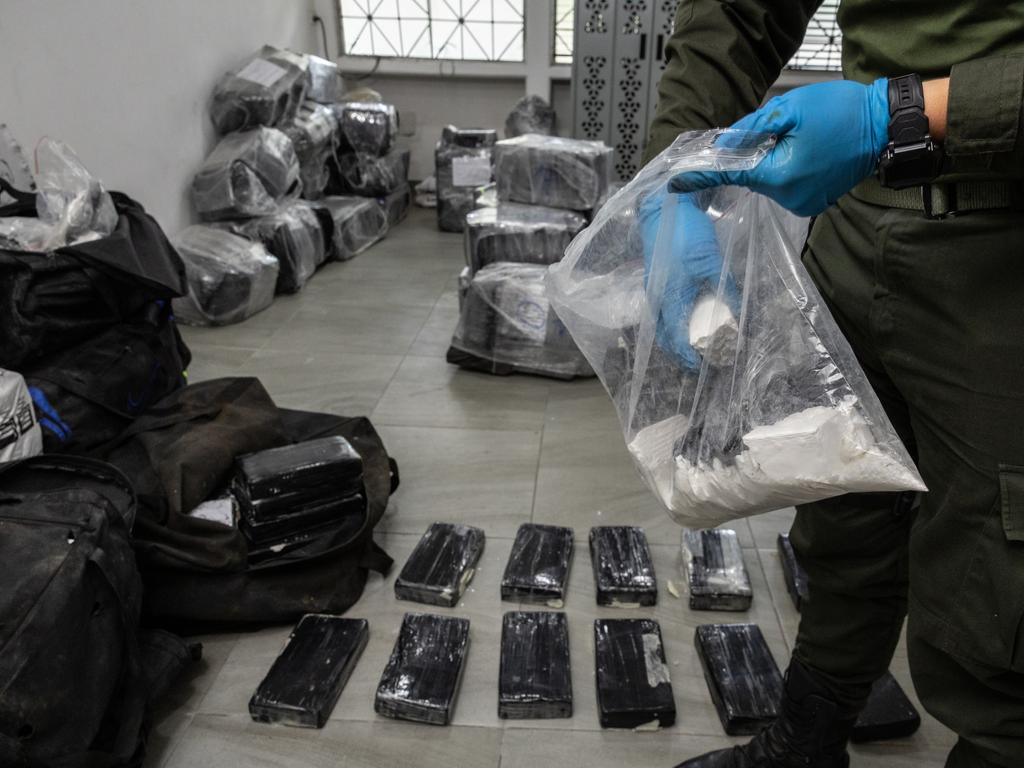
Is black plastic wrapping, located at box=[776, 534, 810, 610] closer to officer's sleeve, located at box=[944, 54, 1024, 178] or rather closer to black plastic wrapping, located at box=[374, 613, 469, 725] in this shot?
black plastic wrapping, located at box=[374, 613, 469, 725]

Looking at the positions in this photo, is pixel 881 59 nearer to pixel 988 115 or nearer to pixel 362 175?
pixel 988 115

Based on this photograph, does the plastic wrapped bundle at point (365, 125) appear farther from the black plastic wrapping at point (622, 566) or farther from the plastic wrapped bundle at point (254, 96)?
the black plastic wrapping at point (622, 566)

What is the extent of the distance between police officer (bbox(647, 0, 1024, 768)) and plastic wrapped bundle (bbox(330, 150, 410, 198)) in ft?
10.7

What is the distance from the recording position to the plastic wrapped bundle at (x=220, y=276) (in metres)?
2.69

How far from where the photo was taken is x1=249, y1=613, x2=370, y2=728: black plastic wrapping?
4.00 ft

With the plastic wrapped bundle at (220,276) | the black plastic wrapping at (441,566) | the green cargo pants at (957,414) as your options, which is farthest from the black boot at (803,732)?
the plastic wrapped bundle at (220,276)

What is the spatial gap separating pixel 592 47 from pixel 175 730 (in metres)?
3.04

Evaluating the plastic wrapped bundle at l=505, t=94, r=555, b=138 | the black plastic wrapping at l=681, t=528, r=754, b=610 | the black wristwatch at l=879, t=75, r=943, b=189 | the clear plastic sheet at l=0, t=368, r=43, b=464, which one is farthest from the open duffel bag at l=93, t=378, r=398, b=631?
the plastic wrapped bundle at l=505, t=94, r=555, b=138

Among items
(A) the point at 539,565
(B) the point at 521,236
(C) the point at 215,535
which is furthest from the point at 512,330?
(C) the point at 215,535

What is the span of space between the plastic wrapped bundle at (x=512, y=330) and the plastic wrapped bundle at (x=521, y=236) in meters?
0.08

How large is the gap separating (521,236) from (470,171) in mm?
1549

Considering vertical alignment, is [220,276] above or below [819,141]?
below

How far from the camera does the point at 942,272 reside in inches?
26.9

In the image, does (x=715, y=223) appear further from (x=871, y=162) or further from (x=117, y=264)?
(x=117, y=264)
